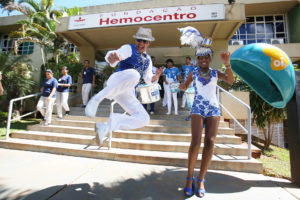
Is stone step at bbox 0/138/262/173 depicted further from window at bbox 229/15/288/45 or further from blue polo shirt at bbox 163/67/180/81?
window at bbox 229/15/288/45

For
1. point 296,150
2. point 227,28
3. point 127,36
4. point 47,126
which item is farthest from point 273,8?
point 47,126

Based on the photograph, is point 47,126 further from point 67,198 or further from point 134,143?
point 67,198

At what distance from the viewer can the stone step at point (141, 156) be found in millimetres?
3236

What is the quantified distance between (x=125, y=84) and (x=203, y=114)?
43.7 inches

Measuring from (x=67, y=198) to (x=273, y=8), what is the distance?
1523 cm

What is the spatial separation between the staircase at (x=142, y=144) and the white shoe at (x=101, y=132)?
144 cm

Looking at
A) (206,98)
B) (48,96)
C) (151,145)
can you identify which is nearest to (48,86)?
(48,96)

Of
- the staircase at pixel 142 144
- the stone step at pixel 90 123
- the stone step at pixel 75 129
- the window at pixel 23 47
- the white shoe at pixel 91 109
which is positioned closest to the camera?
the white shoe at pixel 91 109

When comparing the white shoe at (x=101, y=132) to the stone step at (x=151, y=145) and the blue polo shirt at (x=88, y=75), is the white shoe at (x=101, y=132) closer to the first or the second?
the stone step at (x=151, y=145)

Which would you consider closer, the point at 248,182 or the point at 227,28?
the point at 248,182

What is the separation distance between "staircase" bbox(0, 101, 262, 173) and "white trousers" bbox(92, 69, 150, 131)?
1.27 meters

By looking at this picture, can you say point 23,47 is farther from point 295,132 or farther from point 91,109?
point 295,132

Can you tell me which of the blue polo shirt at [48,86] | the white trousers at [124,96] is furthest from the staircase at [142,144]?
the white trousers at [124,96]

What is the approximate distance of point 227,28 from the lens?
25.1 ft
